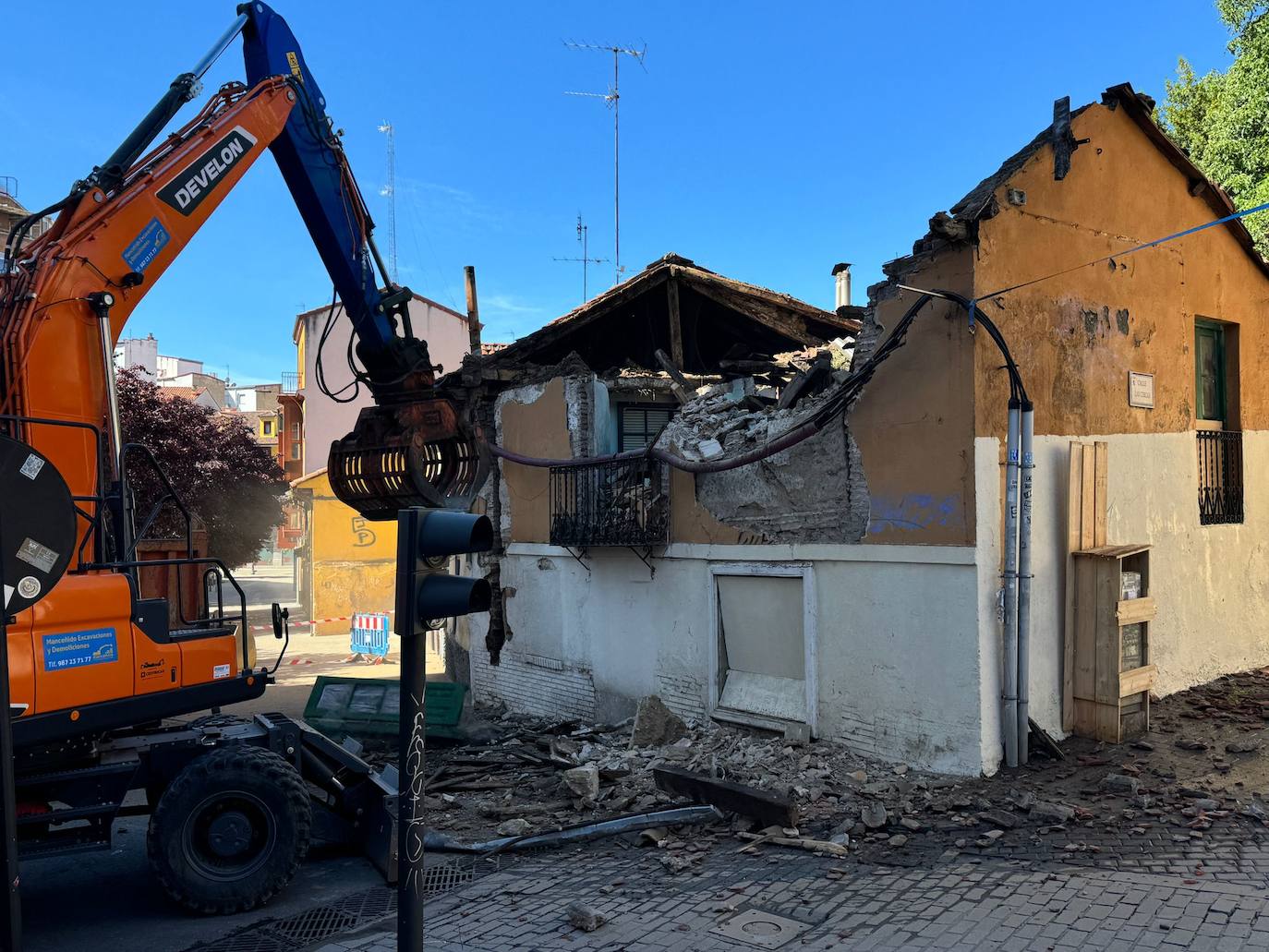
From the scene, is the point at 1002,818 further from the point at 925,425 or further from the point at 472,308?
the point at 472,308

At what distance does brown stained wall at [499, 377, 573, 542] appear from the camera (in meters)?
12.5

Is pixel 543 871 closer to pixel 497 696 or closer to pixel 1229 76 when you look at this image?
pixel 497 696

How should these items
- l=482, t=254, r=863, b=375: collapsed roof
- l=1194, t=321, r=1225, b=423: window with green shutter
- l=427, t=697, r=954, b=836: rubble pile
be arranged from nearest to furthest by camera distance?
l=427, t=697, r=954, b=836: rubble pile
l=1194, t=321, r=1225, b=423: window with green shutter
l=482, t=254, r=863, b=375: collapsed roof

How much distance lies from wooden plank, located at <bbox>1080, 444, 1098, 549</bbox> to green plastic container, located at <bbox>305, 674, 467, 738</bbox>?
22.4 ft

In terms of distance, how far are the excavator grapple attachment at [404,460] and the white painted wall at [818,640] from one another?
2.88 m

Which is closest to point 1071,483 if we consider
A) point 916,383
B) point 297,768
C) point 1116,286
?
point 916,383

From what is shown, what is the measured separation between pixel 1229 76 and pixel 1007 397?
14052 millimetres

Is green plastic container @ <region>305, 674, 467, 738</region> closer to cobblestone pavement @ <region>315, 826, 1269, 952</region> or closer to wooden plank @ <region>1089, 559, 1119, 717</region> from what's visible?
cobblestone pavement @ <region>315, 826, 1269, 952</region>

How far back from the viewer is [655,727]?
9.99 meters

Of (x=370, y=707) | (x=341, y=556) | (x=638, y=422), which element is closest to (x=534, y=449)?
(x=638, y=422)

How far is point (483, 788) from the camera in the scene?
9.33m

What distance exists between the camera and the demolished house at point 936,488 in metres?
8.05

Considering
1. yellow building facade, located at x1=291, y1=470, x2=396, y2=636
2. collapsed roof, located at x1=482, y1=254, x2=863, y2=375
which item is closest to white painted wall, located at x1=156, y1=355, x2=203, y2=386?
yellow building facade, located at x1=291, y1=470, x2=396, y2=636

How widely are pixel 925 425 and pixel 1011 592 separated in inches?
60.4
